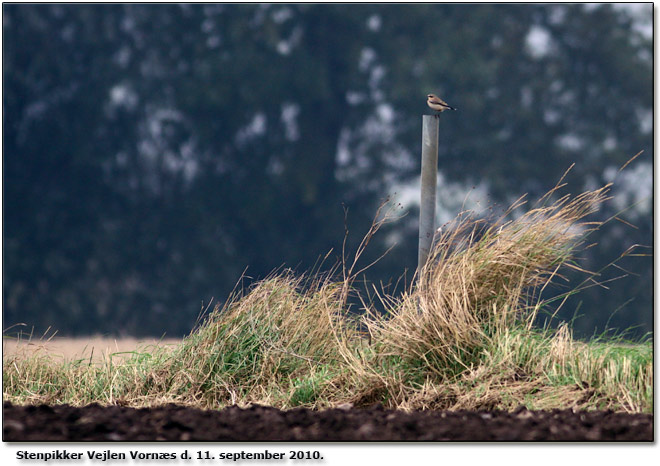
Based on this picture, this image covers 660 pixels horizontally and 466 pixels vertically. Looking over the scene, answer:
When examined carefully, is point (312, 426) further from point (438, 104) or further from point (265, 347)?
point (438, 104)

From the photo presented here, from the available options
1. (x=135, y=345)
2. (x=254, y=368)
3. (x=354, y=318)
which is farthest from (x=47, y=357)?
(x=354, y=318)

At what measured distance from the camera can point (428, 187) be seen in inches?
159

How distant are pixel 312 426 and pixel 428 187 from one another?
6.05 feet

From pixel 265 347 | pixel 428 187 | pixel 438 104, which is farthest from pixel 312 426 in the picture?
pixel 438 104

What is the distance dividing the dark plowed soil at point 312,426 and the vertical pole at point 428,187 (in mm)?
1232

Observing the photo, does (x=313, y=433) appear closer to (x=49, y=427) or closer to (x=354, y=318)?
(x=49, y=427)

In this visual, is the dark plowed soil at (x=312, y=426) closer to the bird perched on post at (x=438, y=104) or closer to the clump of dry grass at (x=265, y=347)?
the clump of dry grass at (x=265, y=347)

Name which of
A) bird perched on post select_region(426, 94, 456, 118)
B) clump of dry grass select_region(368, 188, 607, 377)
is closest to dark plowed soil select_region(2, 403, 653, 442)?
clump of dry grass select_region(368, 188, 607, 377)

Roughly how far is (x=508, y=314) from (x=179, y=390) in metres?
1.83

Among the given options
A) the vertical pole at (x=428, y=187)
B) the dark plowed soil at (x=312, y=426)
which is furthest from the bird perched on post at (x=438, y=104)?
the dark plowed soil at (x=312, y=426)

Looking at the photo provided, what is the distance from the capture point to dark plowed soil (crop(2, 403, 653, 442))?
8.12 ft

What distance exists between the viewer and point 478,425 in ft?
8.55

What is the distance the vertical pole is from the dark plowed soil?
4.04 ft

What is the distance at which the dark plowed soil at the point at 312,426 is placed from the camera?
2475mm
